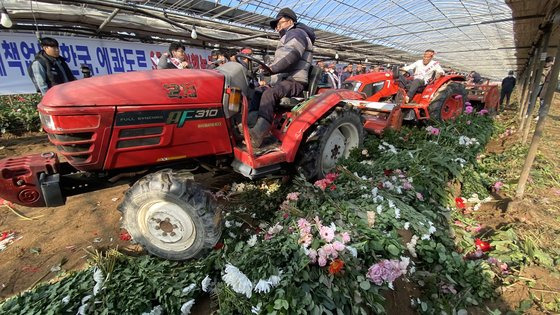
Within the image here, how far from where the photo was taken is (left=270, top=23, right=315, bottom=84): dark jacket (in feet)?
9.71

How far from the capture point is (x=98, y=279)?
1881 mm

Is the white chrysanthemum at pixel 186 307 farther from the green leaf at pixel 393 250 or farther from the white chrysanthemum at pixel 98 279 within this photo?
the green leaf at pixel 393 250

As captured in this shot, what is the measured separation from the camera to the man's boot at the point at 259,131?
2.85 meters

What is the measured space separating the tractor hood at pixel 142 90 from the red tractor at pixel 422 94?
160 inches

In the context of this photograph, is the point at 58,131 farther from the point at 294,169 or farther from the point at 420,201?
the point at 420,201

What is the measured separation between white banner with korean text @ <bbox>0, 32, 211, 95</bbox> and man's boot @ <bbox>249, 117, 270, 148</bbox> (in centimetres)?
486

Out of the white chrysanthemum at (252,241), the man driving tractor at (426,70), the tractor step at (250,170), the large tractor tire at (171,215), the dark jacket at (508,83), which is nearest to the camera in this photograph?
the large tractor tire at (171,215)

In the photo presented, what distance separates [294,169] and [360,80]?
11.4 ft

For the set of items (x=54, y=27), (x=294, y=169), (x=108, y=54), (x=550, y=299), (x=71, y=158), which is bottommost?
(x=550, y=299)

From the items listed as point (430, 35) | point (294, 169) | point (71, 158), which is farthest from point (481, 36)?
point (71, 158)

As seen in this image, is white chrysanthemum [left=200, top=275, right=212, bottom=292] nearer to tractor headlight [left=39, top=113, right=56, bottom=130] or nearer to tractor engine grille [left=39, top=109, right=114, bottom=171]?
tractor engine grille [left=39, top=109, right=114, bottom=171]

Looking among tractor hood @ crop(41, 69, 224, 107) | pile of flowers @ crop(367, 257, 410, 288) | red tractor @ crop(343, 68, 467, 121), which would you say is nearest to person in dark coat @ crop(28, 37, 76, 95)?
tractor hood @ crop(41, 69, 224, 107)

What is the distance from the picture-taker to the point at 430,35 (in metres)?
17.8

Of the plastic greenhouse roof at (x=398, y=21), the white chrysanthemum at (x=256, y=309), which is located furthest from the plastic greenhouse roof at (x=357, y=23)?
the white chrysanthemum at (x=256, y=309)
